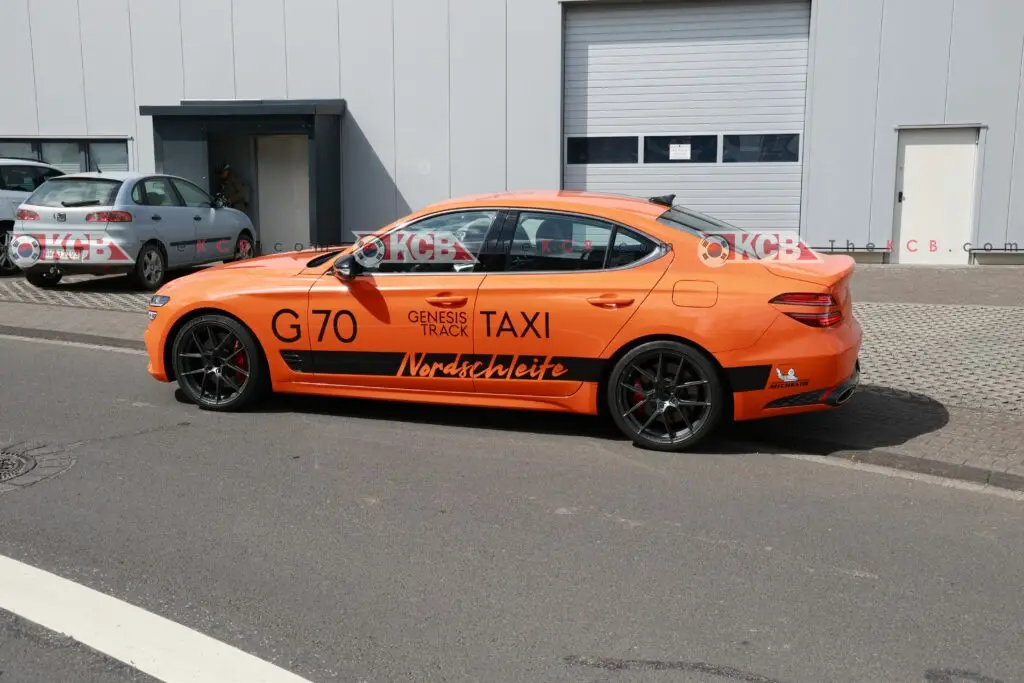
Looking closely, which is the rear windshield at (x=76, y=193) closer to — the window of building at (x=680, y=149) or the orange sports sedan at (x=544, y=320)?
the orange sports sedan at (x=544, y=320)

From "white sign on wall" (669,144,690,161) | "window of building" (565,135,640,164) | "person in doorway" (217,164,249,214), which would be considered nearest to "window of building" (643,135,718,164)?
"white sign on wall" (669,144,690,161)

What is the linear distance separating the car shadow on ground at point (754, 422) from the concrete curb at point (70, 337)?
248cm

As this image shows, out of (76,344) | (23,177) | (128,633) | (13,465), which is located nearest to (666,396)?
(128,633)

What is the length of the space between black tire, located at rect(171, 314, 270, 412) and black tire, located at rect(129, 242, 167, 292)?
6.28 meters

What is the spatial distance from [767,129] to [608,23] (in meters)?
3.13

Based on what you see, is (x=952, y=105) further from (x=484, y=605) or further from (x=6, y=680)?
(x=6, y=680)

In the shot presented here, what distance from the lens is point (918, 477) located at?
5.84 meters

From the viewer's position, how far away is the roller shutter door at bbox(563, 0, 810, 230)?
1584 centimetres

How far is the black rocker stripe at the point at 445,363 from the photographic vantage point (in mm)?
6051

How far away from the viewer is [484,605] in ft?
13.1

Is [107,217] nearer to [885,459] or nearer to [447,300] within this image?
[447,300]

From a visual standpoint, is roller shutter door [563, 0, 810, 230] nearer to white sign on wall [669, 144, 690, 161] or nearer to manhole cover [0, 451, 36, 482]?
white sign on wall [669, 144, 690, 161]

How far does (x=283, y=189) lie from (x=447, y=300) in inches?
503

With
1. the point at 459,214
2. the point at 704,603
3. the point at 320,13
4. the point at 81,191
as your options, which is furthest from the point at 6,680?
the point at 320,13
